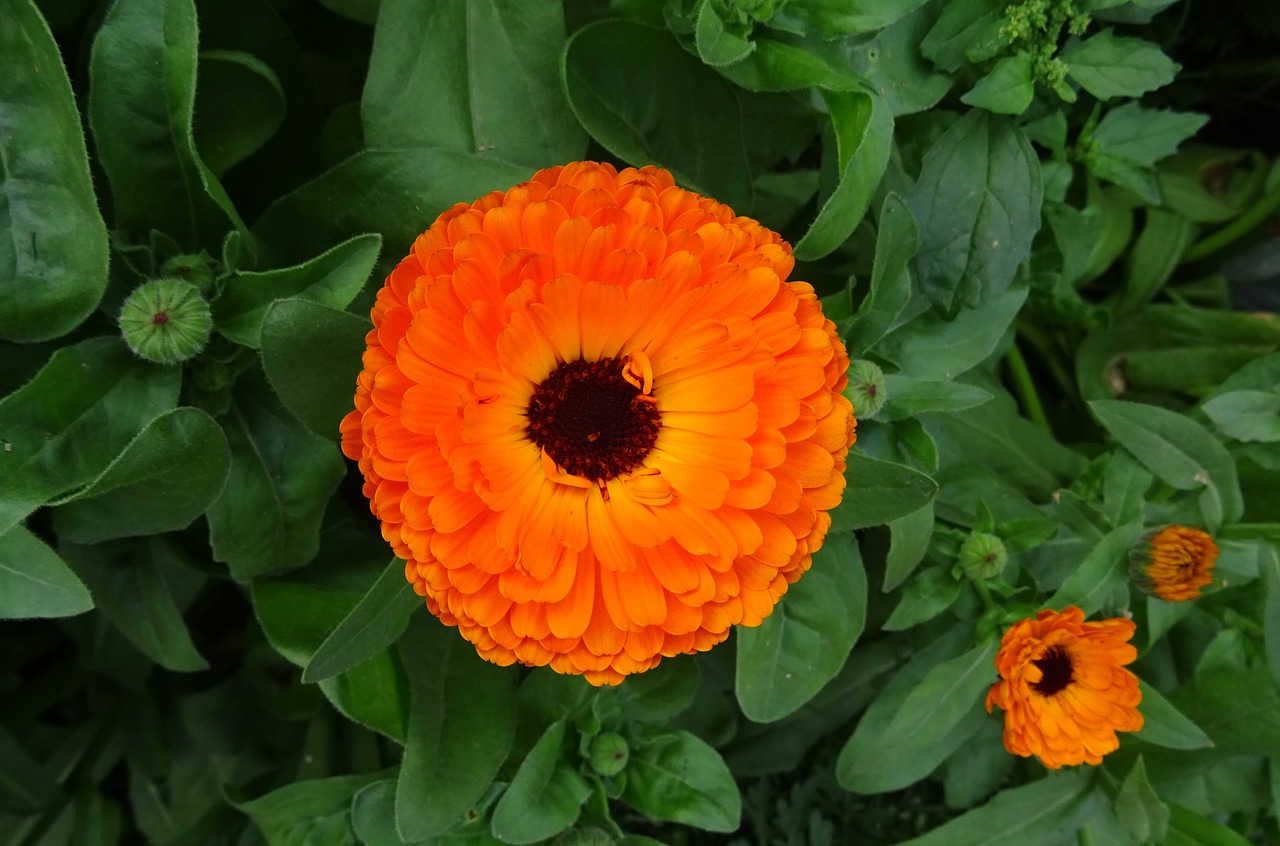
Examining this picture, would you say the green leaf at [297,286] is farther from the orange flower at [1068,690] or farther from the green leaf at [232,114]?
the orange flower at [1068,690]

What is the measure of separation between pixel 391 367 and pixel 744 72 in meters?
0.46

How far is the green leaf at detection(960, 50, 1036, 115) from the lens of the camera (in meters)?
0.97

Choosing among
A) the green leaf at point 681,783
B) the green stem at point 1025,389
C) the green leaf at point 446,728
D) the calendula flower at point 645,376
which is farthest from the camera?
the green stem at point 1025,389

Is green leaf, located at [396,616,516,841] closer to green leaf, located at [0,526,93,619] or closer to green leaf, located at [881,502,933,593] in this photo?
green leaf, located at [0,526,93,619]

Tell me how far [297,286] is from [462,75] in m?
0.27

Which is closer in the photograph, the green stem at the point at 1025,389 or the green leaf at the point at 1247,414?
the green leaf at the point at 1247,414

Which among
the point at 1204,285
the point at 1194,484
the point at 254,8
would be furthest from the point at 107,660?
the point at 1204,285

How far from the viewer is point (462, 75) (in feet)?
3.22

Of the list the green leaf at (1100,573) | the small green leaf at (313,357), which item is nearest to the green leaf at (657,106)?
the small green leaf at (313,357)

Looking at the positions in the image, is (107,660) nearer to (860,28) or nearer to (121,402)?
(121,402)

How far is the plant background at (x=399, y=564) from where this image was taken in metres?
0.86

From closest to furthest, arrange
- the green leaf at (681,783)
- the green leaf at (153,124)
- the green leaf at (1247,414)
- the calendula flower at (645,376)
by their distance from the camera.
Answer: the calendula flower at (645,376) → the green leaf at (153,124) → the green leaf at (681,783) → the green leaf at (1247,414)

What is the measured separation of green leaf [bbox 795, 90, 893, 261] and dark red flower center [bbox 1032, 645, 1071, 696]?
50cm

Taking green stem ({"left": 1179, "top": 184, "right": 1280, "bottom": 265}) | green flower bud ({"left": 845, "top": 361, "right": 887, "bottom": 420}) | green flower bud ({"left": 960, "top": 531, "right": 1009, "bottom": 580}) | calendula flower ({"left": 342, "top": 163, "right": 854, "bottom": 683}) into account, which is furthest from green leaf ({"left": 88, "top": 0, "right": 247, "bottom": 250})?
green stem ({"left": 1179, "top": 184, "right": 1280, "bottom": 265})
